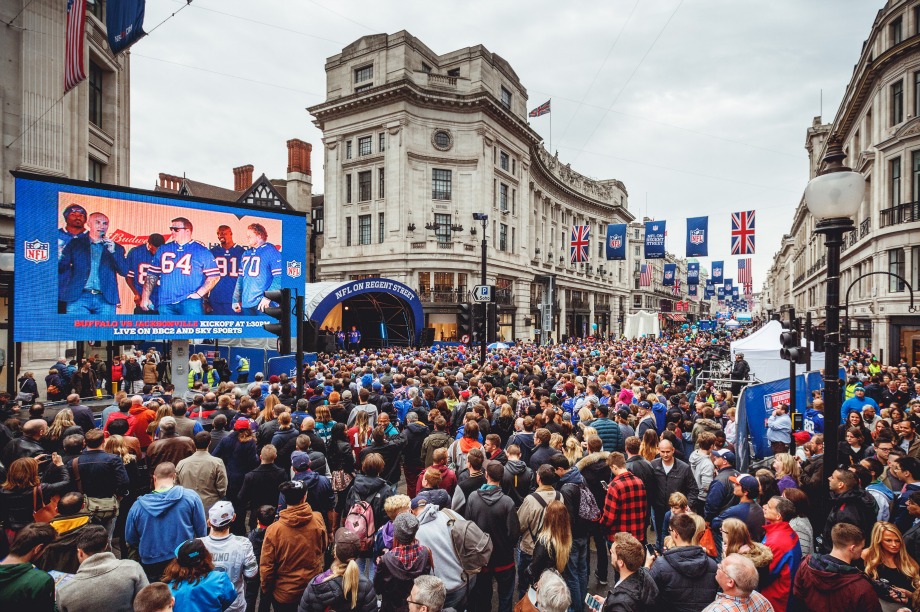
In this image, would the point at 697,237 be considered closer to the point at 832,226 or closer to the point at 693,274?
the point at 832,226

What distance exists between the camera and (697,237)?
86.9ft

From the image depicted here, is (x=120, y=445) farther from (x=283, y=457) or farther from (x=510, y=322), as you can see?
(x=510, y=322)

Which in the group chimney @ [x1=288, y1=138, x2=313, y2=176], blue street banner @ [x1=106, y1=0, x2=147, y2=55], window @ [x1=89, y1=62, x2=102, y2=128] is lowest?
blue street banner @ [x1=106, y1=0, x2=147, y2=55]

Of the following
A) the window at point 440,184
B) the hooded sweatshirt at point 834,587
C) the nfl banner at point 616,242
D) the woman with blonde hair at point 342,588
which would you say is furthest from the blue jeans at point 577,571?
the window at point 440,184

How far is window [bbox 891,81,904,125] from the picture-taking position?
22078 mm

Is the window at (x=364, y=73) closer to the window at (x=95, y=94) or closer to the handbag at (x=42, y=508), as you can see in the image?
the window at (x=95, y=94)

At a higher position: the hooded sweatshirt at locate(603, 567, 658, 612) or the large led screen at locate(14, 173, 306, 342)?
the large led screen at locate(14, 173, 306, 342)

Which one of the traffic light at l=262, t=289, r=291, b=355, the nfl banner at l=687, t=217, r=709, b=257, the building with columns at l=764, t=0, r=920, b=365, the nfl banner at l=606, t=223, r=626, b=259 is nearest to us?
the traffic light at l=262, t=289, r=291, b=355

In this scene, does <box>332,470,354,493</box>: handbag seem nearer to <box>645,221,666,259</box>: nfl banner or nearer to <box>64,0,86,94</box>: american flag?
<box>64,0,86,94</box>: american flag

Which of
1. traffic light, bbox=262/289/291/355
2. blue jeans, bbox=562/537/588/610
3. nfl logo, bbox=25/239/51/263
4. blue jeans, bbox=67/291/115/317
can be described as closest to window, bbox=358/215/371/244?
blue jeans, bbox=67/291/115/317

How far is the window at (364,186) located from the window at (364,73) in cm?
747

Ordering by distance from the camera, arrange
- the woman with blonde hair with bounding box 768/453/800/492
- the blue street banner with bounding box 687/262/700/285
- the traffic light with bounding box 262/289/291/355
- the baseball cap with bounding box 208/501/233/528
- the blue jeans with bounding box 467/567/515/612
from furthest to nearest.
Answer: the blue street banner with bounding box 687/262/700/285, the traffic light with bounding box 262/289/291/355, the woman with blonde hair with bounding box 768/453/800/492, the blue jeans with bounding box 467/567/515/612, the baseball cap with bounding box 208/501/233/528

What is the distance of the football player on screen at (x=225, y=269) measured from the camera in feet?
49.3

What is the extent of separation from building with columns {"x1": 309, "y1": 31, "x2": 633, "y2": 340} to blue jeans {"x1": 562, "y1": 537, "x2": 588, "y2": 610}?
30.6 m
